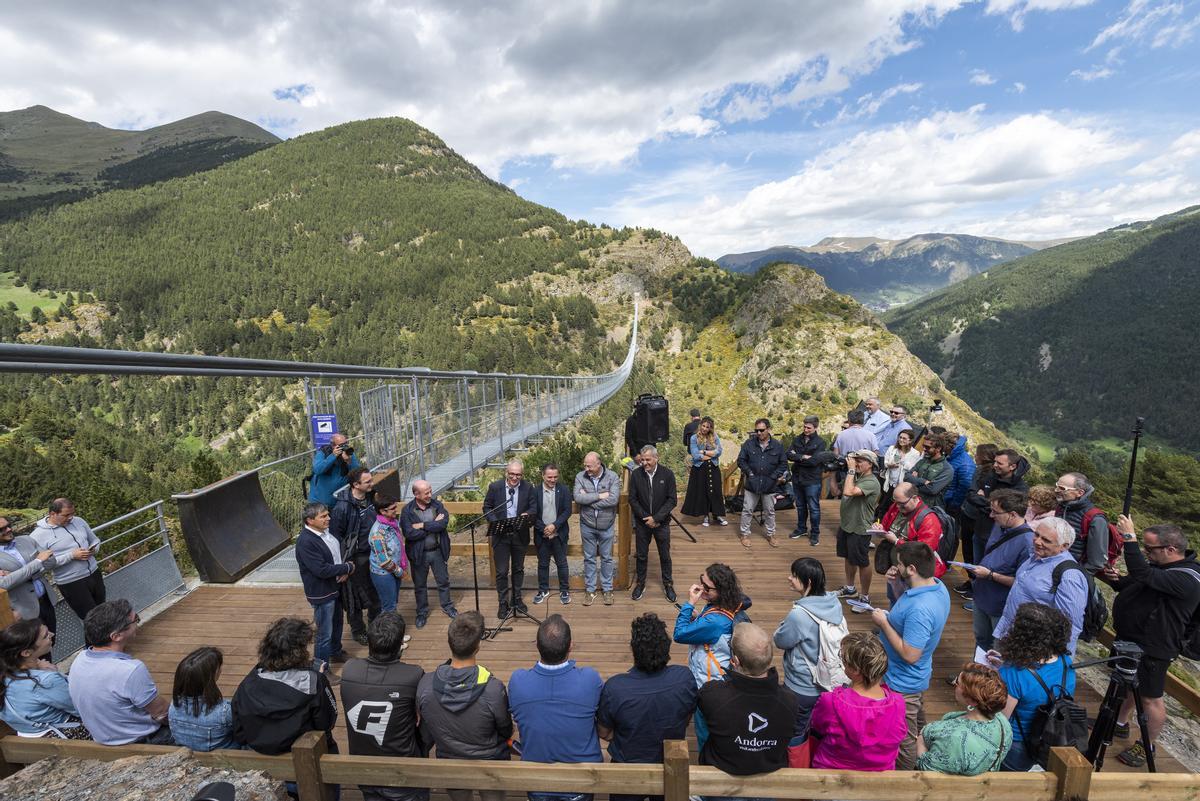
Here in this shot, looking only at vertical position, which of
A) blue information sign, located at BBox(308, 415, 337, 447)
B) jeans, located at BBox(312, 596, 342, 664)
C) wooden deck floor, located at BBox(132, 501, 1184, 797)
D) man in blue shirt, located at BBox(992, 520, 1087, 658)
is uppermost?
blue information sign, located at BBox(308, 415, 337, 447)

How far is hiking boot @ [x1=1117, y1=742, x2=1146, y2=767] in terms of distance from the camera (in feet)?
11.2

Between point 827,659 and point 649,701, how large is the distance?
112cm

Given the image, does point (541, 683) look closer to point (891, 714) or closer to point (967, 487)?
point (891, 714)

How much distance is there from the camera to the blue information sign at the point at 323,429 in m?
5.38

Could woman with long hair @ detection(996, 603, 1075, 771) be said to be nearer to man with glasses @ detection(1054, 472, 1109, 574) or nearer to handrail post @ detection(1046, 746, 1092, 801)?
handrail post @ detection(1046, 746, 1092, 801)

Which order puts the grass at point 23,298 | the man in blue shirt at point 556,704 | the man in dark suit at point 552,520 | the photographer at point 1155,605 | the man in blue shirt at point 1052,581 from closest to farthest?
the man in blue shirt at point 556,704
the photographer at point 1155,605
the man in blue shirt at point 1052,581
the man in dark suit at point 552,520
the grass at point 23,298

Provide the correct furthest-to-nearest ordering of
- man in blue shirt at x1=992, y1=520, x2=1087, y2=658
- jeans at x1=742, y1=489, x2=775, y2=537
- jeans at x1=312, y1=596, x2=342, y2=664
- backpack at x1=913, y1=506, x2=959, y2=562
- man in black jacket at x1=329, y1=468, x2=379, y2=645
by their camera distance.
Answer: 1. jeans at x1=742, y1=489, x2=775, y2=537
2. backpack at x1=913, y1=506, x2=959, y2=562
3. man in black jacket at x1=329, y1=468, x2=379, y2=645
4. jeans at x1=312, y1=596, x2=342, y2=664
5. man in blue shirt at x1=992, y1=520, x2=1087, y2=658

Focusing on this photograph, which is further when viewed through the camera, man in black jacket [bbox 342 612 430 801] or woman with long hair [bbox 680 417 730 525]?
woman with long hair [bbox 680 417 730 525]

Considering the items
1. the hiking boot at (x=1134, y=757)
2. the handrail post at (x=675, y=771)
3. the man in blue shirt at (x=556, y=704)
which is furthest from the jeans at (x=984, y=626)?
the man in blue shirt at (x=556, y=704)

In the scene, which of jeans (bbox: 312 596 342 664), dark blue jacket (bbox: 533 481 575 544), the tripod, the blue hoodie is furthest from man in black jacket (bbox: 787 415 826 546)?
jeans (bbox: 312 596 342 664)

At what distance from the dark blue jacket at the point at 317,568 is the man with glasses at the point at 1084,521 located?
5447 mm

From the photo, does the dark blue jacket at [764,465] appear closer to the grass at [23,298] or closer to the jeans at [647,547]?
the jeans at [647,547]

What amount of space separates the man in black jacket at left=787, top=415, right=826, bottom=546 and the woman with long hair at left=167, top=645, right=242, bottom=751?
594cm

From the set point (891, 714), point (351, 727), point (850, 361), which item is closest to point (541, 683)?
point (351, 727)
